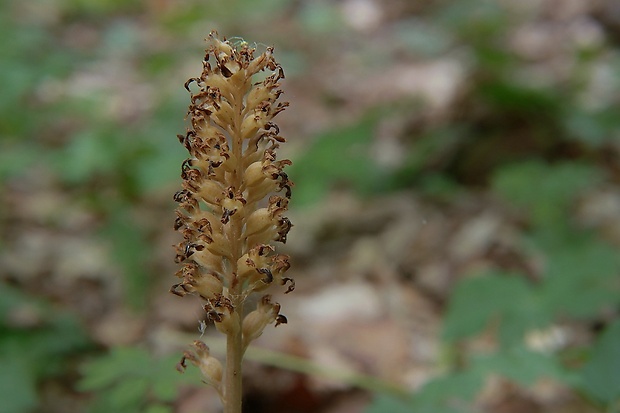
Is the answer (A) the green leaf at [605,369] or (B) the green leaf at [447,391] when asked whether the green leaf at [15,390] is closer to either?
(B) the green leaf at [447,391]

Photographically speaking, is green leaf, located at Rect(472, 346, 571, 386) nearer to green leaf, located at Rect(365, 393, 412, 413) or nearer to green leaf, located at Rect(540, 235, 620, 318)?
green leaf, located at Rect(365, 393, 412, 413)

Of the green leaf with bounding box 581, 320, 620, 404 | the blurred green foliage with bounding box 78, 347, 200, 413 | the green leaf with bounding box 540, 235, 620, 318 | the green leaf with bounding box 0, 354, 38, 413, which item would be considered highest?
the green leaf with bounding box 540, 235, 620, 318

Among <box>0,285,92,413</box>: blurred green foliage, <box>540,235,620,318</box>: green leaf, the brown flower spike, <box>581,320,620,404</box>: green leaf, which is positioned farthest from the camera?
<box>0,285,92,413</box>: blurred green foliage

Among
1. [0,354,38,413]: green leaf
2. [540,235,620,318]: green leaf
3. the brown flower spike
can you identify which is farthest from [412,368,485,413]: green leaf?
[0,354,38,413]: green leaf

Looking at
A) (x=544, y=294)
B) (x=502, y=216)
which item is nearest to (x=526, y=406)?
(x=544, y=294)

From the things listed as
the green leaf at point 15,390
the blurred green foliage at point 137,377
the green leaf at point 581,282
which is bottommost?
the blurred green foliage at point 137,377

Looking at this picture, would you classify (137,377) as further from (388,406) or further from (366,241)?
(366,241)

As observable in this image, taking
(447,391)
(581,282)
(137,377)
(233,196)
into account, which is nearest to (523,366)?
(447,391)

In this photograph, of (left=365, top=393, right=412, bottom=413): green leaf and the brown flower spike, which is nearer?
the brown flower spike

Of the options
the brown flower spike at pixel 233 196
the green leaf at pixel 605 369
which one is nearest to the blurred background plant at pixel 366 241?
the green leaf at pixel 605 369
